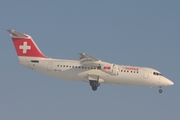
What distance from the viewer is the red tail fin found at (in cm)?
3641

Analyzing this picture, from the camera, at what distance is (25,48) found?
121 ft

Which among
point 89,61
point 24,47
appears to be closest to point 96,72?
point 89,61

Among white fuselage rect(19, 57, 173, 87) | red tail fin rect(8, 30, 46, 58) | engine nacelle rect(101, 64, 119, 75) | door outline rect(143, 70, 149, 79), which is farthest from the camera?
red tail fin rect(8, 30, 46, 58)

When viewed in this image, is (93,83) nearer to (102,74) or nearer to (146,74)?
(102,74)

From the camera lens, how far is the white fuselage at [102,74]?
34.5m

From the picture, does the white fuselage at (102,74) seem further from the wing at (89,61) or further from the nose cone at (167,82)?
A: the wing at (89,61)

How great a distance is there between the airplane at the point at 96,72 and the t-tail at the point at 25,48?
0.37 feet

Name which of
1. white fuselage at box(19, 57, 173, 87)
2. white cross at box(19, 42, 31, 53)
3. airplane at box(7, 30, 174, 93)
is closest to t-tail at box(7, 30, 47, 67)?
white cross at box(19, 42, 31, 53)

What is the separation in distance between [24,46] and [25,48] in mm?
302

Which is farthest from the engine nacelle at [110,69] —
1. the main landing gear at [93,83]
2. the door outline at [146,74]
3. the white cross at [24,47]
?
the white cross at [24,47]

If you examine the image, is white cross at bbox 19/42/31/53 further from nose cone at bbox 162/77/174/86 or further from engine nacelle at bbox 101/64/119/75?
nose cone at bbox 162/77/174/86

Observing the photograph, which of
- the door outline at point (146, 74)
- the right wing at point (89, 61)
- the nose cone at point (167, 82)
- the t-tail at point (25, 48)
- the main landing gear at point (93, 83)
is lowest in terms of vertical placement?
the main landing gear at point (93, 83)

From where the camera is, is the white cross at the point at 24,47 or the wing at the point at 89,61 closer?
the wing at the point at 89,61

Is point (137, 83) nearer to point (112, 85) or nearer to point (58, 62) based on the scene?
point (112, 85)
